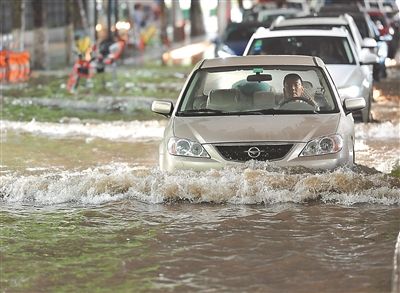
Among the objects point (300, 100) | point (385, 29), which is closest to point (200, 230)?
point (300, 100)

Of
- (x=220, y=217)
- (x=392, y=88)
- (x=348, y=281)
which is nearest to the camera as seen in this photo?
(x=348, y=281)

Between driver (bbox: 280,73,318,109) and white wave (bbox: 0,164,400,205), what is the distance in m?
0.96

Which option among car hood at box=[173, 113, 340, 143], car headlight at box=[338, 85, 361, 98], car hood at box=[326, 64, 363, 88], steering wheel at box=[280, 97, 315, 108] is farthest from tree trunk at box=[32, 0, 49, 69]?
car hood at box=[173, 113, 340, 143]

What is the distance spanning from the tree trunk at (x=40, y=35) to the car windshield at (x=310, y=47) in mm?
13950

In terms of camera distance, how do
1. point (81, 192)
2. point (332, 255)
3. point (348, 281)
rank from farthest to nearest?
point (81, 192) < point (332, 255) < point (348, 281)

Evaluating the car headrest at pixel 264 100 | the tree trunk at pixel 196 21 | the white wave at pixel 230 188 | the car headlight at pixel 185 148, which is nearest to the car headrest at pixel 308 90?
the car headrest at pixel 264 100

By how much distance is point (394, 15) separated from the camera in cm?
4103

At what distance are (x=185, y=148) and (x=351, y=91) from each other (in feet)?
20.9

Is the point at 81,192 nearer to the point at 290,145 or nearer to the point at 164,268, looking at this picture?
the point at 290,145

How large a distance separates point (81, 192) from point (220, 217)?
1829 mm

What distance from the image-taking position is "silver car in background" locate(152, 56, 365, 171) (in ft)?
34.9

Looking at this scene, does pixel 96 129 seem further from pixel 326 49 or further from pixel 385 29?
pixel 385 29

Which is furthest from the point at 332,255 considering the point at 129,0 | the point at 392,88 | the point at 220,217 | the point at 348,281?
the point at 129,0

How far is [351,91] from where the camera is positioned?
16.7 m
